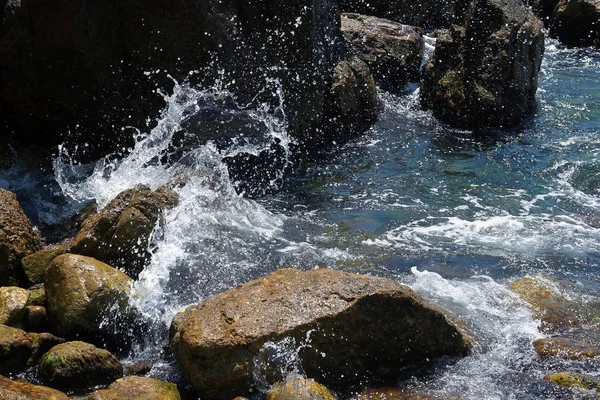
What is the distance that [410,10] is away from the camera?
16.0m

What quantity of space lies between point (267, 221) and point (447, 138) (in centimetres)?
393

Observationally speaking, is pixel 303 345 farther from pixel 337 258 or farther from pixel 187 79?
pixel 187 79

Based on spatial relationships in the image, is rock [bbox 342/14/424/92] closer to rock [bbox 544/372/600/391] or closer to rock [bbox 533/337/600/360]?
rock [bbox 533/337/600/360]

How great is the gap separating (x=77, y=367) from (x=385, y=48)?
8.91 m

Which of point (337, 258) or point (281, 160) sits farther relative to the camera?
point (281, 160)

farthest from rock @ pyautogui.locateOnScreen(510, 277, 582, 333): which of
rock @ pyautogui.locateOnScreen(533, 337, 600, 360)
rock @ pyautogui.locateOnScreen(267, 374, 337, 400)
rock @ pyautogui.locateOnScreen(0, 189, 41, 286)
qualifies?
rock @ pyautogui.locateOnScreen(0, 189, 41, 286)

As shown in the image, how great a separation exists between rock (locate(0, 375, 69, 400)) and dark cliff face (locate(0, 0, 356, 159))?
Result: 4596 mm

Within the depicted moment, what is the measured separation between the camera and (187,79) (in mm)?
8836

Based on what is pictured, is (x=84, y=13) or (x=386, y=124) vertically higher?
(x=84, y=13)

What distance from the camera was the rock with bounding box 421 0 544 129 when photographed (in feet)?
35.4

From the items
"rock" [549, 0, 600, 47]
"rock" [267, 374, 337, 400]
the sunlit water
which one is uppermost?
"rock" [549, 0, 600, 47]

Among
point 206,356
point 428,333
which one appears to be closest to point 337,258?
point 428,333

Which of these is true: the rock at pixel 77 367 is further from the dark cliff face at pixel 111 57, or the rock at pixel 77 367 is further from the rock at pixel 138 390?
the dark cliff face at pixel 111 57

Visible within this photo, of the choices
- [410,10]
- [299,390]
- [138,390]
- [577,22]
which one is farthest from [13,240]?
[577,22]
